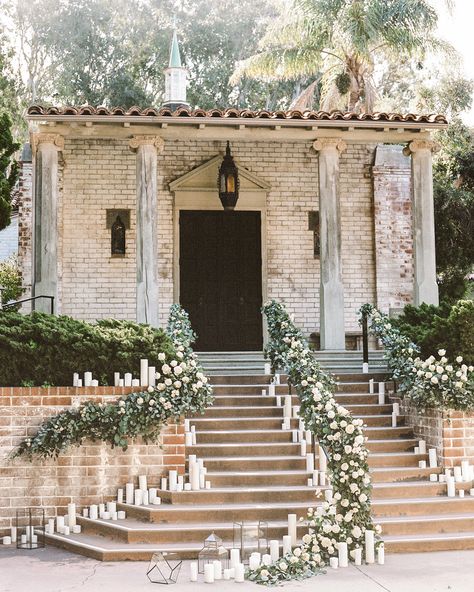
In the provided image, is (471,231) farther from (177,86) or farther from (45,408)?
(45,408)

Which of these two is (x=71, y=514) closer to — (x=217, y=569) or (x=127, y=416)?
(x=127, y=416)

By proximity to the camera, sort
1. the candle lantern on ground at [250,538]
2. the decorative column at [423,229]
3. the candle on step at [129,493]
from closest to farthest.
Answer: the candle lantern on ground at [250,538], the candle on step at [129,493], the decorative column at [423,229]

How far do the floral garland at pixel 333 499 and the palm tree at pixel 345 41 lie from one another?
1236 cm

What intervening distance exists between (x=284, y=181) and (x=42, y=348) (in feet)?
21.4

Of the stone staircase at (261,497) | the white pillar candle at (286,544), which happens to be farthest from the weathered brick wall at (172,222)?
the white pillar candle at (286,544)

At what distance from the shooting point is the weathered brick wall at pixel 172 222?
43.4 feet

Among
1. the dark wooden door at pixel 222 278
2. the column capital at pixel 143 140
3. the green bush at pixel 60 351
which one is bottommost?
the green bush at pixel 60 351

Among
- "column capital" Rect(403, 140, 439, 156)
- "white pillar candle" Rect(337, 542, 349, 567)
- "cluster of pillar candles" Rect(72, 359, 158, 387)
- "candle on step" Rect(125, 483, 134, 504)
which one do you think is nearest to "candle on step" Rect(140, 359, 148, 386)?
"cluster of pillar candles" Rect(72, 359, 158, 387)

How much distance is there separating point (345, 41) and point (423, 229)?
26.2ft

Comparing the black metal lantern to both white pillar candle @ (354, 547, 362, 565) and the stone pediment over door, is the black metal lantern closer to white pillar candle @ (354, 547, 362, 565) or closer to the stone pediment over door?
the stone pediment over door

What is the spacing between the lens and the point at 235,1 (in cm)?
3272

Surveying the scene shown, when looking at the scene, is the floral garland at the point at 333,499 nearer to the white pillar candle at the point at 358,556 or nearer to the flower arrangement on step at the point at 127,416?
the white pillar candle at the point at 358,556

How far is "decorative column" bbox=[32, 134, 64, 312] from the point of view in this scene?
10.9 m

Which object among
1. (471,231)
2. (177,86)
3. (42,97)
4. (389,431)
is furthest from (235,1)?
(389,431)
